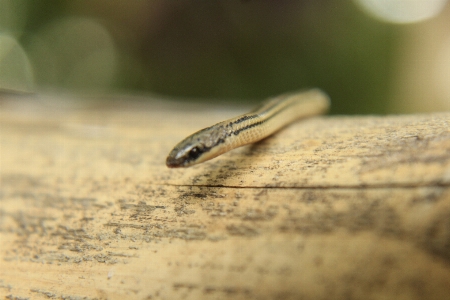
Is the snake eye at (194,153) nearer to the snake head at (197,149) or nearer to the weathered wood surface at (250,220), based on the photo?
the snake head at (197,149)

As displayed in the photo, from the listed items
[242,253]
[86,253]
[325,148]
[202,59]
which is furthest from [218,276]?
[202,59]

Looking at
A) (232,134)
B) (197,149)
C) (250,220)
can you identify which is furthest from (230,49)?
(250,220)

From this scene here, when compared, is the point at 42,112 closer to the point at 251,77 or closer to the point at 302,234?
the point at 302,234

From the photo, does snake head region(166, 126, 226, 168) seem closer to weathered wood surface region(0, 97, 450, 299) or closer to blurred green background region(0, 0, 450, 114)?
weathered wood surface region(0, 97, 450, 299)

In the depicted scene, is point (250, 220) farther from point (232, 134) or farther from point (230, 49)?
point (230, 49)

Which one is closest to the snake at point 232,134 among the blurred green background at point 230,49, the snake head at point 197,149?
the snake head at point 197,149
